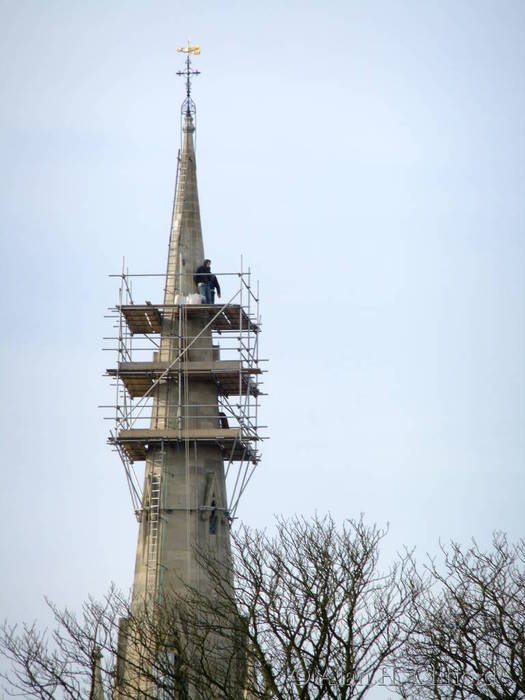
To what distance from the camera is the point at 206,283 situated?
8038 cm

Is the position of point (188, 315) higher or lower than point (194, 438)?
higher

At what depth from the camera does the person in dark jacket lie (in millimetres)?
80188

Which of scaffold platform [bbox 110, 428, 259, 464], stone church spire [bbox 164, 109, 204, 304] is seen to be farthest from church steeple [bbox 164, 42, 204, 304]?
scaffold platform [bbox 110, 428, 259, 464]

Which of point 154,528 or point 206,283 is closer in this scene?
point 154,528

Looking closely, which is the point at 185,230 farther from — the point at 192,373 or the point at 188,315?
the point at 192,373

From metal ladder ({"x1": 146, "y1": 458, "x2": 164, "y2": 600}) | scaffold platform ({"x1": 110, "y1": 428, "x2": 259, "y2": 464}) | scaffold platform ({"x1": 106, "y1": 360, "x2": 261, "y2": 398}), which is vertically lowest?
metal ladder ({"x1": 146, "y1": 458, "x2": 164, "y2": 600})

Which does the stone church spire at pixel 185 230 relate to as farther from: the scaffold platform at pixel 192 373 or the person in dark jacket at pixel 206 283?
the scaffold platform at pixel 192 373

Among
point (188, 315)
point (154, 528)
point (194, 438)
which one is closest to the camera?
point (154, 528)

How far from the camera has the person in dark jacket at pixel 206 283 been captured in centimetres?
8019

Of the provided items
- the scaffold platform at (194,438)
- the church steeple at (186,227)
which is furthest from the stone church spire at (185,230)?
the scaffold platform at (194,438)

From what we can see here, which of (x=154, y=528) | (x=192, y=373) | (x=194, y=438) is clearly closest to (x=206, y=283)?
(x=192, y=373)

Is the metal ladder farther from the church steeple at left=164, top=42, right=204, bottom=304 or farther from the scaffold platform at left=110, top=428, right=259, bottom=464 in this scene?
the church steeple at left=164, top=42, right=204, bottom=304

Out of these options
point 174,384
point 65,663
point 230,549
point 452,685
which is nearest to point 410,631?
point 452,685

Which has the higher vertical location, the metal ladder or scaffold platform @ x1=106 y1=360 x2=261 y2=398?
scaffold platform @ x1=106 y1=360 x2=261 y2=398
